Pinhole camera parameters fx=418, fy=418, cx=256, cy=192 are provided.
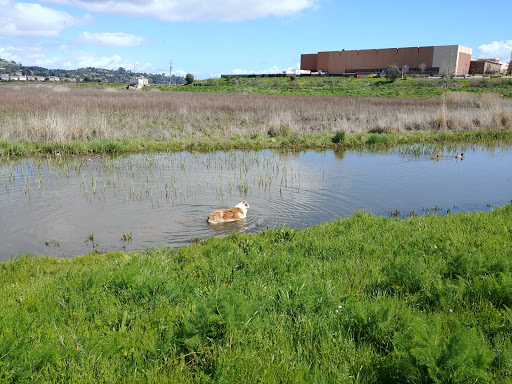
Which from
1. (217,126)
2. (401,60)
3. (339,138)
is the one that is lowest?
(339,138)

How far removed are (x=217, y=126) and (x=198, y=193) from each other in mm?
12153

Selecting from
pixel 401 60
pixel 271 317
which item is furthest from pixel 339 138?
pixel 401 60

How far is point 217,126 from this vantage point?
23062mm

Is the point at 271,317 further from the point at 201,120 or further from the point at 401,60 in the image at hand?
the point at 401,60

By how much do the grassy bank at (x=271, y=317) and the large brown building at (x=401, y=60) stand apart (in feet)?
331

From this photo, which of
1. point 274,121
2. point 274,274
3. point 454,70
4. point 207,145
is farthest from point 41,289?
point 454,70

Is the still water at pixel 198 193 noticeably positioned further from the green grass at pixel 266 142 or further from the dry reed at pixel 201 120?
the dry reed at pixel 201 120

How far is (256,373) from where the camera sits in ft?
10.6

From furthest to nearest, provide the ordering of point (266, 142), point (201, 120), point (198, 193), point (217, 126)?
point (201, 120), point (217, 126), point (266, 142), point (198, 193)

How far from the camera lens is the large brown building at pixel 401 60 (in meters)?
98.9

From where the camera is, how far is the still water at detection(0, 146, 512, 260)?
340 inches

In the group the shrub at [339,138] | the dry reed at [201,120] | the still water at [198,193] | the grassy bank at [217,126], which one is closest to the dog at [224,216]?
the still water at [198,193]

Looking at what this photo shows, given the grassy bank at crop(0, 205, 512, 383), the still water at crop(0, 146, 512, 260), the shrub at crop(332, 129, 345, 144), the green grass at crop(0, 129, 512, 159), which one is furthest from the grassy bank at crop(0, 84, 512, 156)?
the grassy bank at crop(0, 205, 512, 383)

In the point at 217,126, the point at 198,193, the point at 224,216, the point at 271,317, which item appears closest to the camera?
the point at 271,317
